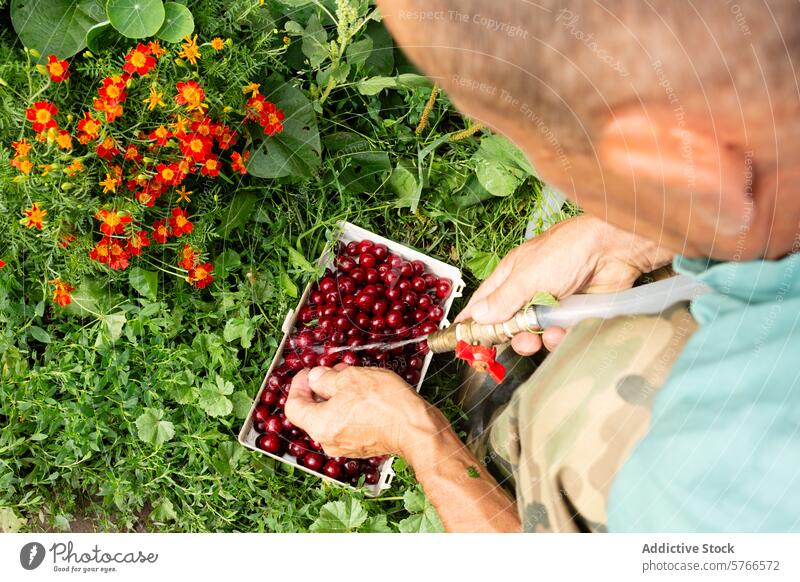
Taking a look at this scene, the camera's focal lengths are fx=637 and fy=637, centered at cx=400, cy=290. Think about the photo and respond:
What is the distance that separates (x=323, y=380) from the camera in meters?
0.79

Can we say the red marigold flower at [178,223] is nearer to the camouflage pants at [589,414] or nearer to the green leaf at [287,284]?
the green leaf at [287,284]

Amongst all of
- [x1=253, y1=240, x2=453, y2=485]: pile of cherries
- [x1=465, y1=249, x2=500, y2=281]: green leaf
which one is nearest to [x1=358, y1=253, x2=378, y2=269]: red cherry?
[x1=253, y1=240, x2=453, y2=485]: pile of cherries

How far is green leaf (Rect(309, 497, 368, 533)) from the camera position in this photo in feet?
2.72

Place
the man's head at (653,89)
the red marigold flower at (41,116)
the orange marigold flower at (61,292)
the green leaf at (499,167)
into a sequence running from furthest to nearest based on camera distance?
1. the green leaf at (499,167)
2. the orange marigold flower at (61,292)
3. the red marigold flower at (41,116)
4. the man's head at (653,89)

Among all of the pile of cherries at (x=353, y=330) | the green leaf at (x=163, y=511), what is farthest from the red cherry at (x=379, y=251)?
the green leaf at (x=163, y=511)

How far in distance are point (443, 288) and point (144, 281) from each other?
388 mm

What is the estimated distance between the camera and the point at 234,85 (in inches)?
28.3

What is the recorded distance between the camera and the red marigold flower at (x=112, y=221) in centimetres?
64

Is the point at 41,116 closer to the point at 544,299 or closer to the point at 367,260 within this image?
the point at 367,260

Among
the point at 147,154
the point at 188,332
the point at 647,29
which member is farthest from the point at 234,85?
the point at 647,29

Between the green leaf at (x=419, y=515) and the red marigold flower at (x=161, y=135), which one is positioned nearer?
the red marigold flower at (x=161, y=135)

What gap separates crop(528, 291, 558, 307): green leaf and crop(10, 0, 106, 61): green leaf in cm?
56

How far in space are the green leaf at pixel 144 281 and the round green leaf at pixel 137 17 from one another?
28 centimetres

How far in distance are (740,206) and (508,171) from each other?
33 centimetres
